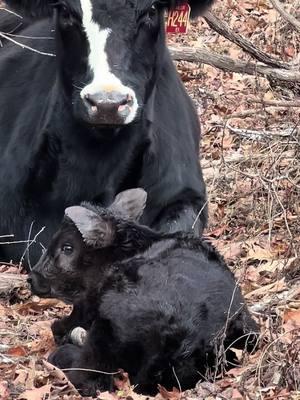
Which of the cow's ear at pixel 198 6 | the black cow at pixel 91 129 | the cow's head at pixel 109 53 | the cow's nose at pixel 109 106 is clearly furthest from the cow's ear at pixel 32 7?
the cow's nose at pixel 109 106

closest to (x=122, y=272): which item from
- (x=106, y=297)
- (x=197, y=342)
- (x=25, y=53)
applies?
(x=106, y=297)

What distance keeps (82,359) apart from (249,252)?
2.32m

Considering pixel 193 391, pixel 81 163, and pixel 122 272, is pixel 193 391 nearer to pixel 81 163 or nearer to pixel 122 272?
pixel 122 272

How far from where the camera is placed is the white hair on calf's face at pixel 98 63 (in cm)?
690

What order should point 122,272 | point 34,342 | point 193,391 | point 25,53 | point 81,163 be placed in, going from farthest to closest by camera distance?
point 25,53
point 81,163
point 34,342
point 122,272
point 193,391

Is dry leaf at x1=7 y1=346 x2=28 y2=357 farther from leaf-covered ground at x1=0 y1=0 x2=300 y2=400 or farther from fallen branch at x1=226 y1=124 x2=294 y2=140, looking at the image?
fallen branch at x1=226 y1=124 x2=294 y2=140

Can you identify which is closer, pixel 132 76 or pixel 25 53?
pixel 132 76

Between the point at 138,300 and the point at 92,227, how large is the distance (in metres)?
0.61

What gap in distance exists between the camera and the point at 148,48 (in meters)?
7.51

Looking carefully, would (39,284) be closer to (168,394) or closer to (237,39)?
(168,394)

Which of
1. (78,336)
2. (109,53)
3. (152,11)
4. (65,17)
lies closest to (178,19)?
(152,11)

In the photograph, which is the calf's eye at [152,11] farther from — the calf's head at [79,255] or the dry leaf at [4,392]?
the dry leaf at [4,392]

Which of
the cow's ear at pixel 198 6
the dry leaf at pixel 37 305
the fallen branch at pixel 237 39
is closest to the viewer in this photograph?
the dry leaf at pixel 37 305

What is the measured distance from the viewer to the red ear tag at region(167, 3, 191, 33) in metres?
8.01
